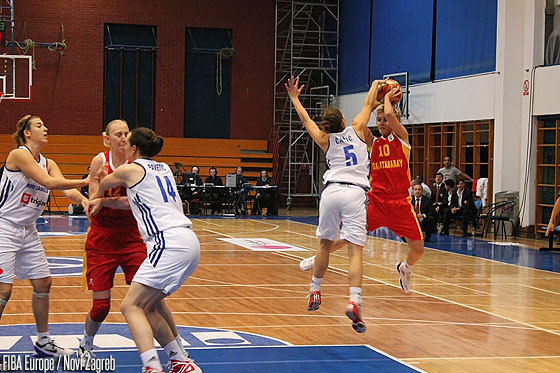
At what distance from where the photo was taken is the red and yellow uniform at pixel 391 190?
7883 mm

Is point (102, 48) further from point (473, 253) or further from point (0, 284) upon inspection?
point (0, 284)

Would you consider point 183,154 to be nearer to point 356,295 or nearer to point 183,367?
point 356,295

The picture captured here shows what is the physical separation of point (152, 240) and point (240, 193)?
19.4 m

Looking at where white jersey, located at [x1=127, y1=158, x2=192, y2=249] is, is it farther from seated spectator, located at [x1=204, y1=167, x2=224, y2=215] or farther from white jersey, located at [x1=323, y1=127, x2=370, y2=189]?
seated spectator, located at [x1=204, y1=167, x2=224, y2=215]

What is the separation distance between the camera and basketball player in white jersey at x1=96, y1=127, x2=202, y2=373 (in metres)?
4.98

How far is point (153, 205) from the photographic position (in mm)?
5082

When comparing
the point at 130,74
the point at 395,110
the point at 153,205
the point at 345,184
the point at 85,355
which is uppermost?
the point at 130,74

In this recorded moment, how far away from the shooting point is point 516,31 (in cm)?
1883

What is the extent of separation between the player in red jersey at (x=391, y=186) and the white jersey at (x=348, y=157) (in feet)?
2.20

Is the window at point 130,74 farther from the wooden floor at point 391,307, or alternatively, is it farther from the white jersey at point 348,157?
the white jersey at point 348,157

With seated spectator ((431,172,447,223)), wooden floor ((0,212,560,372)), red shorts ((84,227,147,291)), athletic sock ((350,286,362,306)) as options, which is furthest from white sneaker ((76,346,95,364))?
seated spectator ((431,172,447,223))

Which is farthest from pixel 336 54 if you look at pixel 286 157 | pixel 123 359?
pixel 123 359

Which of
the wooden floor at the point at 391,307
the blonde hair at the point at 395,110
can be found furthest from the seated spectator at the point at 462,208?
the blonde hair at the point at 395,110

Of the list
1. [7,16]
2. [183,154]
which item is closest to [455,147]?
[183,154]
